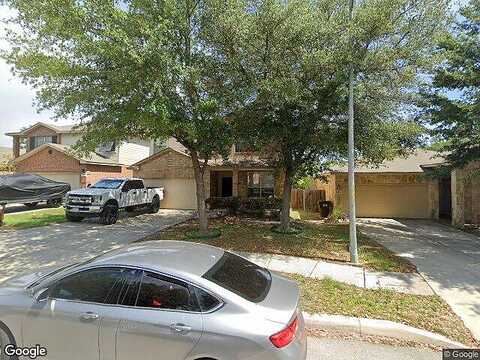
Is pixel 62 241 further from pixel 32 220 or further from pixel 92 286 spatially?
pixel 92 286

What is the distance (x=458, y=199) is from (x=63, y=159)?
82.1ft

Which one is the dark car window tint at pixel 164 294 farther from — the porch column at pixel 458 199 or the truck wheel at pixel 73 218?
the porch column at pixel 458 199

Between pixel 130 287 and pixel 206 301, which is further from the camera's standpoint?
pixel 130 287

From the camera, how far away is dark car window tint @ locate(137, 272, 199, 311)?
333 cm

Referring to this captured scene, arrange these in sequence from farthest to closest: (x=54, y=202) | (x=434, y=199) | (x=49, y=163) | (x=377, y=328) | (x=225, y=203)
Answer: (x=49, y=163) < (x=54, y=202) < (x=434, y=199) < (x=225, y=203) < (x=377, y=328)

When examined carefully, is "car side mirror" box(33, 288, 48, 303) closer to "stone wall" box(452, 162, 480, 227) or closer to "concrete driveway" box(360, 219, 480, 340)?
"concrete driveway" box(360, 219, 480, 340)

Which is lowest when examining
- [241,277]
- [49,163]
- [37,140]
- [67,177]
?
[241,277]

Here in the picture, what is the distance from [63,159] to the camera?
24484 millimetres

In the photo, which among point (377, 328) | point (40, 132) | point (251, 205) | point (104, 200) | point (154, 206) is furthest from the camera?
point (40, 132)

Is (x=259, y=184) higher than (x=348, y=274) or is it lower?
higher

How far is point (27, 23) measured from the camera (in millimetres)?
9695

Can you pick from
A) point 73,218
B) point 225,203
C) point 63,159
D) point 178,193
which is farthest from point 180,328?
point 63,159

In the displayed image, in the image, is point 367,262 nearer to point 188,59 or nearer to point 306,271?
point 306,271

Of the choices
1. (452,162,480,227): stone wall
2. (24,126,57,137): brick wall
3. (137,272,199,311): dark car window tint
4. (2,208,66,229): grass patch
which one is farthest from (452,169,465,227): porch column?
(24,126,57,137): brick wall
